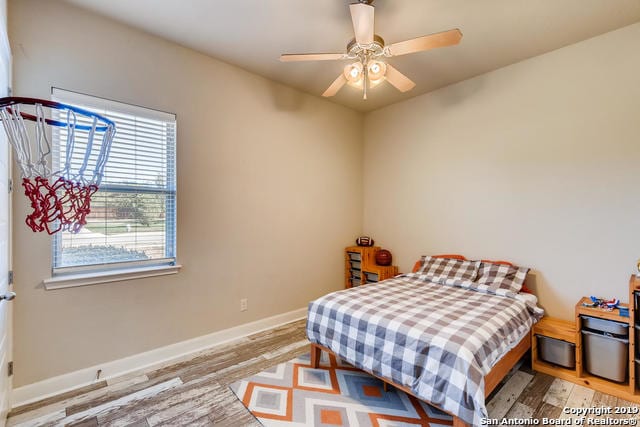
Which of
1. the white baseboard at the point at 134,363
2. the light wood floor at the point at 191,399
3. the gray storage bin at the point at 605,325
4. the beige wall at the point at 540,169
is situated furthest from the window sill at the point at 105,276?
the gray storage bin at the point at 605,325

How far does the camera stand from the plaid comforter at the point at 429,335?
1.58 meters

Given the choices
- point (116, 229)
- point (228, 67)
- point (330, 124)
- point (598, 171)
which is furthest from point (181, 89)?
point (598, 171)

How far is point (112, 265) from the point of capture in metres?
2.34

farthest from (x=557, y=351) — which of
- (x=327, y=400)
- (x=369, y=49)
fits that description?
(x=369, y=49)

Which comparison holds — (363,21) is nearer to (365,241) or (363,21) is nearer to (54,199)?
(54,199)

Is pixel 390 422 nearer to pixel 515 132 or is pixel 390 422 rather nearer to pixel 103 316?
pixel 103 316

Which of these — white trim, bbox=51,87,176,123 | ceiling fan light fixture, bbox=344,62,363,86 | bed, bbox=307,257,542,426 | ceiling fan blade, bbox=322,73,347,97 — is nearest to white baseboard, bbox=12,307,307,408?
bed, bbox=307,257,542,426

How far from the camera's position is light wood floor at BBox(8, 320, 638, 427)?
187cm

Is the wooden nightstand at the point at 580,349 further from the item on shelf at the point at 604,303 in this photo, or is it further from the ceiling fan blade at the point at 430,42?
the ceiling fan blade at the point at 430,42

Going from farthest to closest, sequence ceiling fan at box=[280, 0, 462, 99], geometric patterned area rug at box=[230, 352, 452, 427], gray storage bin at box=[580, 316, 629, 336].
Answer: gray storage bin at box=[580, 316, 629, 336] → geometric patterned area rug at box=[230, 352, 452, 427] → ceiling fan at box=[280, 0, 462, 99]

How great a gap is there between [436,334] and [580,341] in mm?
1420

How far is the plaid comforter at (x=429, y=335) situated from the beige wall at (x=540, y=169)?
25.0 inches

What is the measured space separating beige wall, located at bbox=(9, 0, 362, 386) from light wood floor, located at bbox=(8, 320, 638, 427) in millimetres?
241

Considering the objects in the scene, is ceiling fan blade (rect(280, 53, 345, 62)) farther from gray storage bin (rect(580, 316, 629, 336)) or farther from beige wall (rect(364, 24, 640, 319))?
gray storage bin (rect(580, 316, 629, 336))
